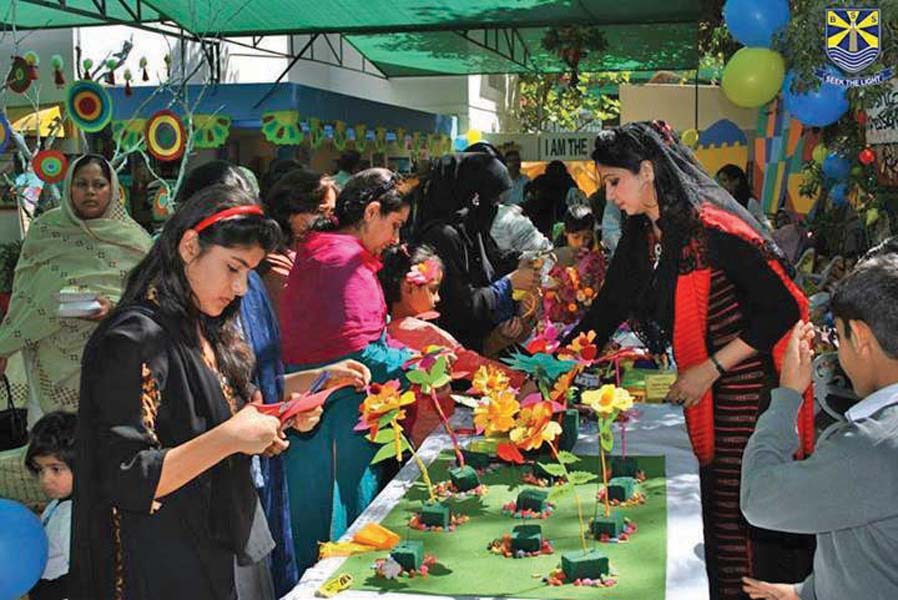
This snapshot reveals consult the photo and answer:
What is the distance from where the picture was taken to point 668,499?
2.52 metres

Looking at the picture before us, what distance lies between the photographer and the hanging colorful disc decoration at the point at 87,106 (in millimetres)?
6766

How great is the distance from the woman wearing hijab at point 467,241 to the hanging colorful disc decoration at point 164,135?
162 inches

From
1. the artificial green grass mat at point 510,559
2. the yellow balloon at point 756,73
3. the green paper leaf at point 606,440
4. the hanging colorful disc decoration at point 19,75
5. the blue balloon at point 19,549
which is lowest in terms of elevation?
the blue balloon at point 19,549

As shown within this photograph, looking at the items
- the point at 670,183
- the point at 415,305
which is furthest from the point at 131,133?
the point at 670,183

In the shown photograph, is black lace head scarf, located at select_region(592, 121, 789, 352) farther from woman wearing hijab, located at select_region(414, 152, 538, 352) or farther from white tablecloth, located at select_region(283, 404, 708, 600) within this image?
woman wearing hijab, located at select_region(414, 152, 538, 352)

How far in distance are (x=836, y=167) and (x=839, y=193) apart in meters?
0.18

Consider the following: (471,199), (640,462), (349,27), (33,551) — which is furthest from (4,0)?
(640,462)

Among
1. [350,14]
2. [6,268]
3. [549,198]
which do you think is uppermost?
[350,14]

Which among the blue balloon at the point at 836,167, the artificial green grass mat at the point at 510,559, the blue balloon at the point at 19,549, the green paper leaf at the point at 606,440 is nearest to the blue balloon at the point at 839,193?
the blue balloon at the point at 836,167

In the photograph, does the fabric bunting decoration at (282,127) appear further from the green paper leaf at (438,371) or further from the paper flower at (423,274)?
the green paper leaf at (438,371)

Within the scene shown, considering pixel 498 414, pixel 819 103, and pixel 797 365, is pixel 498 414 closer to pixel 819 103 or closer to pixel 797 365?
pixel 797 365

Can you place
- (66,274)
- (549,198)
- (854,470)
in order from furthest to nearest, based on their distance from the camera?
(549,198)
(66,274)
(854,470)

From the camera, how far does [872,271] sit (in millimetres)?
1685

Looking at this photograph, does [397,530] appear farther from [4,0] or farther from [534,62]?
[534,62]
